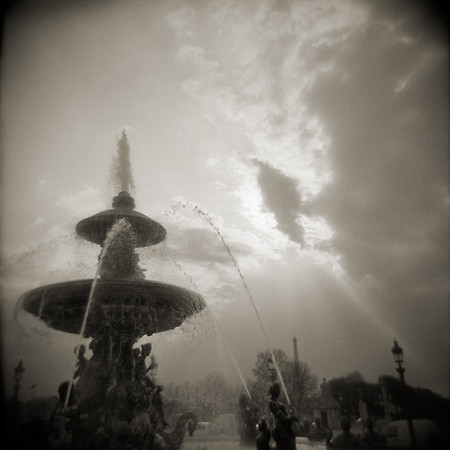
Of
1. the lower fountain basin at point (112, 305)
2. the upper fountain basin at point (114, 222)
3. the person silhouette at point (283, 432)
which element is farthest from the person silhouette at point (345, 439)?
the upper fountain basin at point (114, 222)

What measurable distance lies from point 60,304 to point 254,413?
6931 millimetres

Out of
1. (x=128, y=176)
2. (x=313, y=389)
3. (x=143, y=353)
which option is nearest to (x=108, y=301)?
(x=143, y=353)

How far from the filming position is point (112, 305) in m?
9.74

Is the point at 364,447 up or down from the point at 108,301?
down

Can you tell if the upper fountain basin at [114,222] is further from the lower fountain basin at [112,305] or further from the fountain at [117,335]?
the lower fountain basin at [112,305]

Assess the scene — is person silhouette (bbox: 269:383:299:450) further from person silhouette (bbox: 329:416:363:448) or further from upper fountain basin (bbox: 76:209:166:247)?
upper fountain basin (bbox: 76:209:166:247)

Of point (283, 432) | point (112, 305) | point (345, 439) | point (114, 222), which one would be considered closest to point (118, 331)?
point (112, 305)

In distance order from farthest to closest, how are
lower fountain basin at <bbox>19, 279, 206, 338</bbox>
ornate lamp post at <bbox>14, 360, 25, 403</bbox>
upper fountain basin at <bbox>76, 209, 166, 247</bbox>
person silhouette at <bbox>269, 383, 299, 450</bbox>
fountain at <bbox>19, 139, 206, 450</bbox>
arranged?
ornate lamp post at <bbox>14, 360, 25, 403</bbox> < upper fountain basin at <bbox>76, 209, 166, 247</bbox> < lower fountain basin at <bbox>19, 279, 206, 338</bbox> < fountain at <bbox>19, 139, 206, 450</bbox> < person silhouette at <bbox>269, 383, 299, 450</bbox>

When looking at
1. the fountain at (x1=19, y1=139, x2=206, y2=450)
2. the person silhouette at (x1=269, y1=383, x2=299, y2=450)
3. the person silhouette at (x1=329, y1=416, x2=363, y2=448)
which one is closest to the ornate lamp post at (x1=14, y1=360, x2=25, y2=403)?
the fountain at (x1=19, y1=139, x2=206, y2=450)

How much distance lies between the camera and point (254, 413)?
458 inches

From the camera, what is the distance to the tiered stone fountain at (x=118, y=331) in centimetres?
935

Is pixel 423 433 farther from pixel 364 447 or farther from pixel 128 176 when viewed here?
pixel 128 176

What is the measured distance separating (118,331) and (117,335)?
0.44ft

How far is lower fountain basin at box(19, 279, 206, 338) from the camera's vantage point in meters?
9.45
